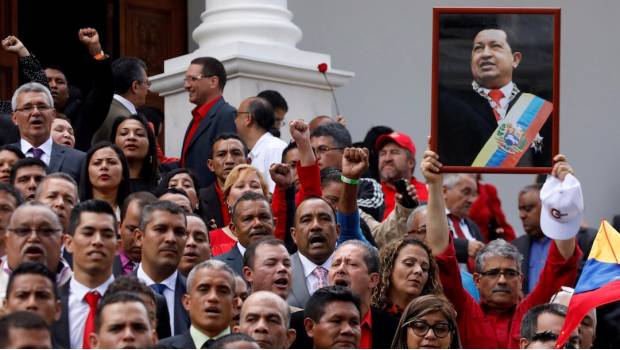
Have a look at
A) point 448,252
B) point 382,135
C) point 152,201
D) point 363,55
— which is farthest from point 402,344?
point 363,55

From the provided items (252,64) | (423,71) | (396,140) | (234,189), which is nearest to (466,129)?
(234,189)

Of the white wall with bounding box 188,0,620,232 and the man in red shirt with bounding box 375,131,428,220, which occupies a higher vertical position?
the white wall with bounding box 188,0,620,232

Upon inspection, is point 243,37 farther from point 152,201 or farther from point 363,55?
point 152,201

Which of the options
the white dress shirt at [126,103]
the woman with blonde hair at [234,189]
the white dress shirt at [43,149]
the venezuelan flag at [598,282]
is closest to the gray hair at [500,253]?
the venezuelan flag at [598,282]

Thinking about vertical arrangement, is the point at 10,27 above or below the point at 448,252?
above

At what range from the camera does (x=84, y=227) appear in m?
11.2

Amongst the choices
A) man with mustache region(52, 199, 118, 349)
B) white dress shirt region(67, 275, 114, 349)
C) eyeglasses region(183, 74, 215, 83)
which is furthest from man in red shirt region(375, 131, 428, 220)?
white dress shirt region(67, 275, 114, 349)

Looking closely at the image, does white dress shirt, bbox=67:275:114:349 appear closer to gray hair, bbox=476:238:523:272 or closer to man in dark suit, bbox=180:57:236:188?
gray hair, bbox=476:238:523:272

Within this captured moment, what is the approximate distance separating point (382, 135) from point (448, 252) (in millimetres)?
3147

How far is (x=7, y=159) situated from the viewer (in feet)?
42.5

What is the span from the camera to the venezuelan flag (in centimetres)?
1116

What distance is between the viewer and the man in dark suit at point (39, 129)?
13.2m

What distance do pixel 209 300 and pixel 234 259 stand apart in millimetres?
1448

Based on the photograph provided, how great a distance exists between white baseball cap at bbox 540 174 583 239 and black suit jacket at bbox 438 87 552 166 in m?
0.31
